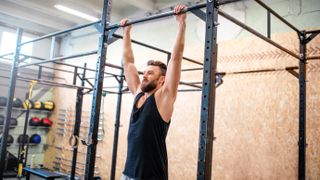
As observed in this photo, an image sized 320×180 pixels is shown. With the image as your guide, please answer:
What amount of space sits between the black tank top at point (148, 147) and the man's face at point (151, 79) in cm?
11

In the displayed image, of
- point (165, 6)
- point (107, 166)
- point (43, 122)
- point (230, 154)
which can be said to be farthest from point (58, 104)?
point (230, 154)

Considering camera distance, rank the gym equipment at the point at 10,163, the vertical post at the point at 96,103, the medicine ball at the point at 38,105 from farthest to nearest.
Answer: the medicine ball at the point at 38,105 → the gym equipment at the point at 10,163 → the vertical post at the point at 96,103

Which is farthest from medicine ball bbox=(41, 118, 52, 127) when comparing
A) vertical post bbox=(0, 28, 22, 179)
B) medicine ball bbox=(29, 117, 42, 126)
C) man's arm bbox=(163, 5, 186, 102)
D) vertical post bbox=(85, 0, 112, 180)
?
man's arm bbox=(163, 5, 186, 102)

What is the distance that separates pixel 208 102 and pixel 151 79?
0.62 m

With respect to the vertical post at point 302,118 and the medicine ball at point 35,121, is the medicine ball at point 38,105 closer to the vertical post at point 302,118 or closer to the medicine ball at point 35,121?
the medicine ball at point 35,121

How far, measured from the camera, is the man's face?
6.32ft

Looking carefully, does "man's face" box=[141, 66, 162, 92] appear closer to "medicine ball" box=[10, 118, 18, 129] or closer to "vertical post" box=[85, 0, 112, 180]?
"vertical post" box=[85, 0, 112, 180]

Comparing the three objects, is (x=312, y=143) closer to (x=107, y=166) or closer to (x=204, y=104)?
(x=204, y=104)

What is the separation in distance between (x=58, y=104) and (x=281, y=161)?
6056 mm

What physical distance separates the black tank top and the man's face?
0.37 feet

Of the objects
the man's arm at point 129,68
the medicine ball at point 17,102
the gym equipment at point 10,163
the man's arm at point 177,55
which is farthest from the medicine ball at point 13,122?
the man's arm at point 177,55

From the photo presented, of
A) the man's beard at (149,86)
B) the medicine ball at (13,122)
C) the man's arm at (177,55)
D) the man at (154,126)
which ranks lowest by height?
the medicine ball at (13,122)

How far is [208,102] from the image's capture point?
1.42 m

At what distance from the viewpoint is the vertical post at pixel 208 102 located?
4.58 feet
